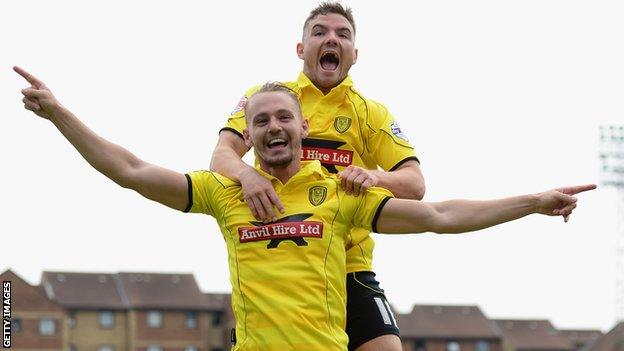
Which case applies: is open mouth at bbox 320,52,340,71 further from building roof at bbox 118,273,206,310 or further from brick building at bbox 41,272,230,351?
building roof at bbox 118,273,206,310

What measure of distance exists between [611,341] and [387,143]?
8660 cm

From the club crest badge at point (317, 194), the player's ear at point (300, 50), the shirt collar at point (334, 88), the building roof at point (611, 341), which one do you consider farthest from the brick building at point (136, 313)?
the club crest badge at point (317, 194)

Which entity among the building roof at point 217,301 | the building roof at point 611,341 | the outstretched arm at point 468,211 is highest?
the building roof at point 217,301

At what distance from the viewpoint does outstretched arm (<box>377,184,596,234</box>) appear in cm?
812

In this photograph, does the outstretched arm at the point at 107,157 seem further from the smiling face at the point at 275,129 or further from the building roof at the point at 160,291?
the building roof at the point at 160,291

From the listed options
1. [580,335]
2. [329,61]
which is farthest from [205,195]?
[580,335]

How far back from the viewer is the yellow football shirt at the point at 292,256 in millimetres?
7965

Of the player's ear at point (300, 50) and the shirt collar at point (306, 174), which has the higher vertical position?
the player's ear at point (300, 50)

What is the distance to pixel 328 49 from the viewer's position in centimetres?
952

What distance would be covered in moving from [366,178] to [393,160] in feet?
4.11

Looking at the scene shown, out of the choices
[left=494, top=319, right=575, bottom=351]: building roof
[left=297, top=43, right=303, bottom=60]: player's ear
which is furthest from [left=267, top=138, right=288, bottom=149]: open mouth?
[left=494, top=319, right=575, bottom=351]: building roof

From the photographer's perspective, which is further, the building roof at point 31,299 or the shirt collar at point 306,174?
the building roof at point 31,299

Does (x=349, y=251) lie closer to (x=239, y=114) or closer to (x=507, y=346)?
(x=239, y=114)

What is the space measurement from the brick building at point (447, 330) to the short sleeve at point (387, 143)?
84692 mm
